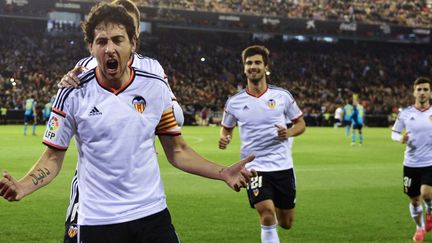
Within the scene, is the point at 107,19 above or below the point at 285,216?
above

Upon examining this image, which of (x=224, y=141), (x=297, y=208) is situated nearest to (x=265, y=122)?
(x=224, y=141)

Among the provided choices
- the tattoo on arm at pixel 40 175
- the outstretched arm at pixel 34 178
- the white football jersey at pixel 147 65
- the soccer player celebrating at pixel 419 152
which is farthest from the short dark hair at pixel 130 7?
the soccer player celebrating at pixel 419 152

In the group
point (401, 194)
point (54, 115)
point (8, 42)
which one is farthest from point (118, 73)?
point (8, 42)

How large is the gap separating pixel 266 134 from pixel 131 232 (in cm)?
459

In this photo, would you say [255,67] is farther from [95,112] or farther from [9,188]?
[9,188]

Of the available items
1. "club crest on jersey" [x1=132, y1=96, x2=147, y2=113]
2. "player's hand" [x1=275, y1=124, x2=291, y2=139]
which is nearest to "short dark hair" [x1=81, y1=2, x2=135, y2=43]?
"club crest on jersey" [x1=132, y1=96, x2=147, y2=113]

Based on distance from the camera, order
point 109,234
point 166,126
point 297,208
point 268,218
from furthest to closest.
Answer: point 297,208
point 268,218
point 166,126
point 109,234

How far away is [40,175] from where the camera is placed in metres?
3.98

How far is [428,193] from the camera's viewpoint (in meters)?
9.70

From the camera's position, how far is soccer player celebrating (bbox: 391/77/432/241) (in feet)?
32.0

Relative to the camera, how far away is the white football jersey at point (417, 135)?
9.98m

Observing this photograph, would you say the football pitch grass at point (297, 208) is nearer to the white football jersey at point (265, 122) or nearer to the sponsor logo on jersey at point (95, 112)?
the white football jersey at point (265, 122)

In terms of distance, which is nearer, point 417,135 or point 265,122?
point 265,122

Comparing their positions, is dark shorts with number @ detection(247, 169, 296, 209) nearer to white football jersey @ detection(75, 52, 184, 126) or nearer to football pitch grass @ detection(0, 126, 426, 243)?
football pitch grass @ detection(0, 126, 426, 243)
